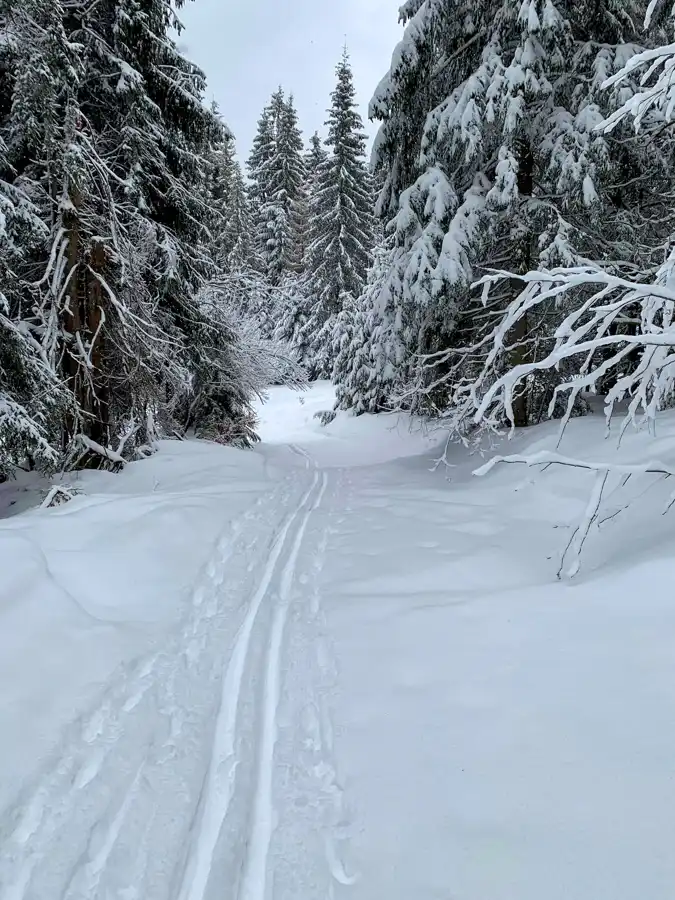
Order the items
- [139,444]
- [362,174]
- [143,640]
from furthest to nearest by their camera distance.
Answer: [362,174] → [139,444] → [143,640]

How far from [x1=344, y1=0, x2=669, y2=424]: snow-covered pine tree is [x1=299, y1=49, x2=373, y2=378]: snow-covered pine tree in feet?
65.3

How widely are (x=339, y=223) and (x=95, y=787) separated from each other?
3141 centimetres

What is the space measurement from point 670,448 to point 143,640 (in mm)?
5679

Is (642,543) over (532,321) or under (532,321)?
under

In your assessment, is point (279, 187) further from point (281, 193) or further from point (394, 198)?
point (394, 198)

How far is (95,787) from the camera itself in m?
2.84

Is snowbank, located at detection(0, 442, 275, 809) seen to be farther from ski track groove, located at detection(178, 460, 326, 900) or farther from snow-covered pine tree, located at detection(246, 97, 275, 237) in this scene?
snow-covered pine tree, located at detection(246, 97, 275, 237)

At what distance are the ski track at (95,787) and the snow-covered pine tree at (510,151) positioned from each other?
546cm

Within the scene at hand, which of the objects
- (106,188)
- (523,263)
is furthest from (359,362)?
(106,188)

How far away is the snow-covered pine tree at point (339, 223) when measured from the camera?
29594mm

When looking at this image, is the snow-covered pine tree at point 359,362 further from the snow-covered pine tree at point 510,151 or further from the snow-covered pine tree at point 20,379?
the snow-covered pine tree at point 20,379

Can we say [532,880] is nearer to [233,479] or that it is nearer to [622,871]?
[622,871]

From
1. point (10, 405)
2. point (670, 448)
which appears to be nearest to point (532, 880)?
point (670, 448)

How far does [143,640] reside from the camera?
4.30 metres
